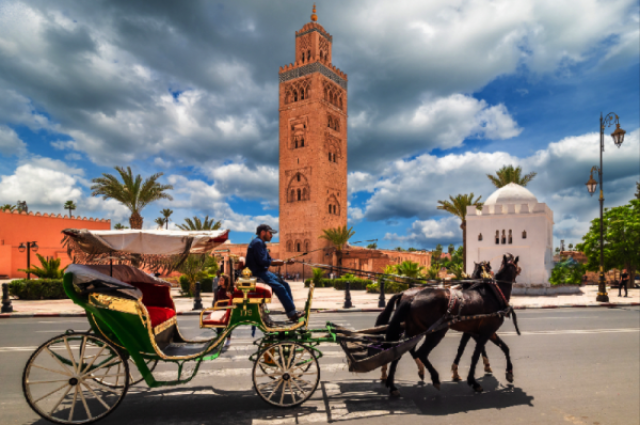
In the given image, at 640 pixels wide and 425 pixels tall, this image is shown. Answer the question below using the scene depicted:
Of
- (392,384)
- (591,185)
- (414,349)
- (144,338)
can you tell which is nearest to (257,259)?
(144,338)

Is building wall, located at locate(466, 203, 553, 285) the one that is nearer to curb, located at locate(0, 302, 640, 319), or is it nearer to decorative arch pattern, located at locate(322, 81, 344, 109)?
curb, located at locate(0, 302, 640, 319)

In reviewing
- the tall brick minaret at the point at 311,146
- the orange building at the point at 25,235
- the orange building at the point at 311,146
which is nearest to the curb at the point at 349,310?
the orange building at the point at 25,235

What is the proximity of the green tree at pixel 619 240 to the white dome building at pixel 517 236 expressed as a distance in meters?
3.64

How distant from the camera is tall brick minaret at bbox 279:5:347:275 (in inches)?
2015

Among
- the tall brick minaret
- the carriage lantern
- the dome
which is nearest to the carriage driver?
the carriage lantern

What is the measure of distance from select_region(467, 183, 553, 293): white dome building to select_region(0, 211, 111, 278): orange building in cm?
3118

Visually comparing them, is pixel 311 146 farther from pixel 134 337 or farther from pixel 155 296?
pixel 134 337

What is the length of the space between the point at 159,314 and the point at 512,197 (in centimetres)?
3056

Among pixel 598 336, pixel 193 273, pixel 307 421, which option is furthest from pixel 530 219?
pixel 307 421

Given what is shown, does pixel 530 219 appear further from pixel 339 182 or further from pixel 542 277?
pixel 339 182

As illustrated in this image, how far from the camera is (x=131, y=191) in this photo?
26562 mm

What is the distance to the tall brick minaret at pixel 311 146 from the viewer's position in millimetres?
51188

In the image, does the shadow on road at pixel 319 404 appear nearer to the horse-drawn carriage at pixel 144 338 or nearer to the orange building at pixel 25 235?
the horse-drawn carriage at pixel 144 338

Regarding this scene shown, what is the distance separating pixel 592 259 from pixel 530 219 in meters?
7.53
